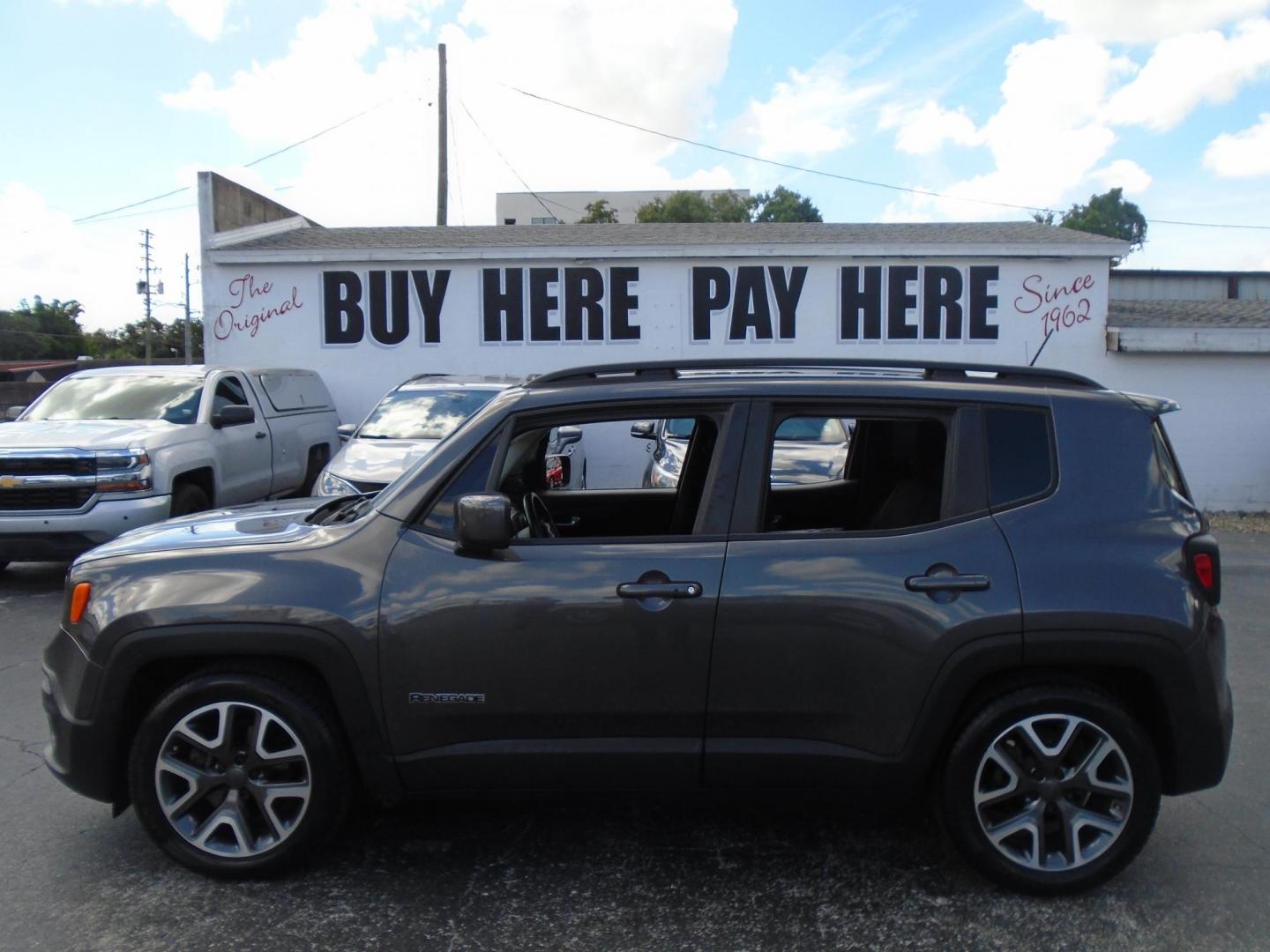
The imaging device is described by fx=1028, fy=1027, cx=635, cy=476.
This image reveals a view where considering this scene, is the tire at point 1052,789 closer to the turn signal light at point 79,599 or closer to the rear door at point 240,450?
the turn signal light at point 79,599

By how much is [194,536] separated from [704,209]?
49.7 m

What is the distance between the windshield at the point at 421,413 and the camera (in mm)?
9555

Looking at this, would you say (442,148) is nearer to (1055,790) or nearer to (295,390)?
(295,390)

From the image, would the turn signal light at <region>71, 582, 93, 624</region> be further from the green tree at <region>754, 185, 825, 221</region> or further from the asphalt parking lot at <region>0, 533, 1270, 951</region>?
the green tree at <region>754, 185, 825, 221</region>

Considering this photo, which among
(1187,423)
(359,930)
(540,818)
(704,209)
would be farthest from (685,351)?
(704,209)

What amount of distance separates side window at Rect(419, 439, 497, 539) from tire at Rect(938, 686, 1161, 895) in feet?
5.98

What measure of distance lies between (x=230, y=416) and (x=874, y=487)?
23.0 ft

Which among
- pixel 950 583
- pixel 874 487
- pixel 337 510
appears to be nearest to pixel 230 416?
pixel 337 510

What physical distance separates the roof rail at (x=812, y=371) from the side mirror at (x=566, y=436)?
3.70 m

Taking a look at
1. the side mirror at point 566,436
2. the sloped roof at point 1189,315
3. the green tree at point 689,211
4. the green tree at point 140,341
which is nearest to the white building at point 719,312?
the sloped roof at point 1189,315

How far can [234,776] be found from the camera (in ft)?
11.3

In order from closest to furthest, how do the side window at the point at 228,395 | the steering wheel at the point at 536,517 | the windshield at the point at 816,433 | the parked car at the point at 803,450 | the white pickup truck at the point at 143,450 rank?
the steering wheel at the point at 536,517
the parked car at the point at 803,450
the windshield at the point at 816,433
the white pickup truck at the point at 143,450
the side window at the point at 228,395

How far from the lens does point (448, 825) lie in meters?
4.00

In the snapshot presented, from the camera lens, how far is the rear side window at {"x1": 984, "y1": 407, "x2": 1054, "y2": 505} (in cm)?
345
